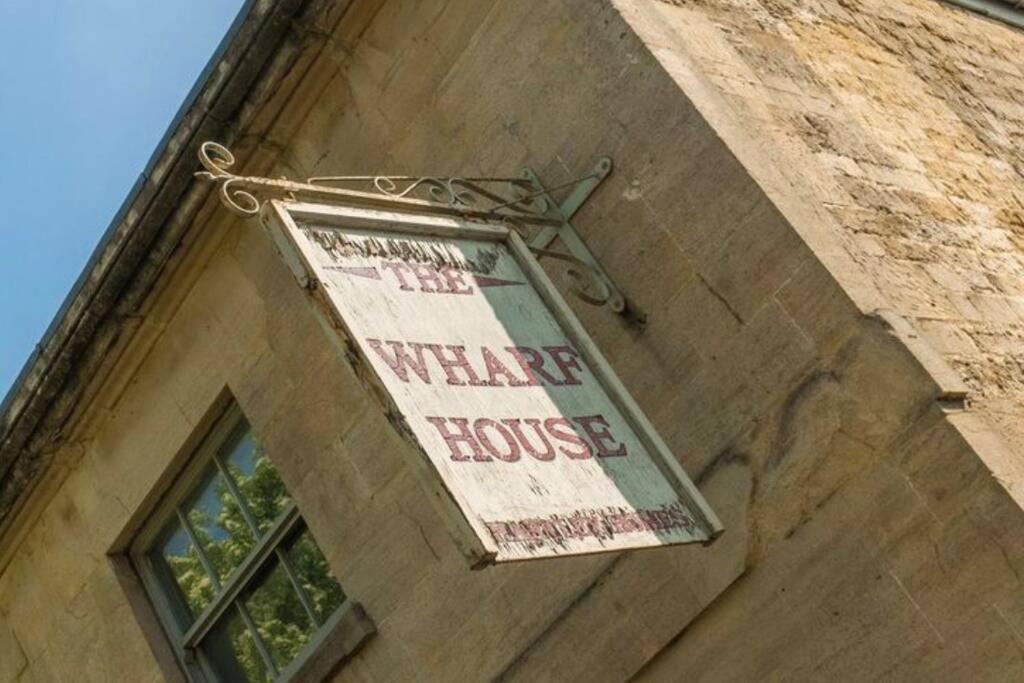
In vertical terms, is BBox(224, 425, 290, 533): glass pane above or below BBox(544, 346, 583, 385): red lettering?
above

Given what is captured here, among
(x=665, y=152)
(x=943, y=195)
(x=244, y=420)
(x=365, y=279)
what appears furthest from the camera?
(x=244, y=420)

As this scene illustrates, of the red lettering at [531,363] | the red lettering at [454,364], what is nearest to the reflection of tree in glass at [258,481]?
the red lettering at [531,363]

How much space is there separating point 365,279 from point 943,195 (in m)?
3.23

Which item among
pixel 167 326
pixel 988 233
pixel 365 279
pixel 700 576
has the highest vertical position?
pixel 167 326

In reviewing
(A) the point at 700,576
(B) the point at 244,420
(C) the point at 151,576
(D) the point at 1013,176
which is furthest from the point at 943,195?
(C) the point at 151,576

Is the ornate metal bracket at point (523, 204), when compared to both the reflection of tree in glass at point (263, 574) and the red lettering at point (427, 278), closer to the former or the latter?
the red lettering at point (427, 278)

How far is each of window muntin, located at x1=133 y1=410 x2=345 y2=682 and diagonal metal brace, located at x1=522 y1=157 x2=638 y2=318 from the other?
2.48 metres

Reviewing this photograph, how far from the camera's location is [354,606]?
8.62m

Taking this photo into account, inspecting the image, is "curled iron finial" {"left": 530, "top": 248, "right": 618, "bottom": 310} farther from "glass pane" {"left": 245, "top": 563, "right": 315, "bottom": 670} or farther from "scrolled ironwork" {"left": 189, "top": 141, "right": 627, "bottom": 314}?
"glass pane" {"left": 245, "top": 563, "right": 315, "bottom": 670}

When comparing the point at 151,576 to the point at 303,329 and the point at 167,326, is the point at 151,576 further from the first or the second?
the point at 303,329

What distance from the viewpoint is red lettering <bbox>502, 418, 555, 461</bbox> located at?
19.2ft

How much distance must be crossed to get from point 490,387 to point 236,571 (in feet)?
12.7

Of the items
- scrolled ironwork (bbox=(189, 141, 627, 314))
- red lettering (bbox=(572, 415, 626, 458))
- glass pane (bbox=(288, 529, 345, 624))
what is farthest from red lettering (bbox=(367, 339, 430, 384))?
glass pane (bbox=(288, 529, 345, 624))

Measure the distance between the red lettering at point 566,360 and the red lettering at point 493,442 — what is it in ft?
1.78
